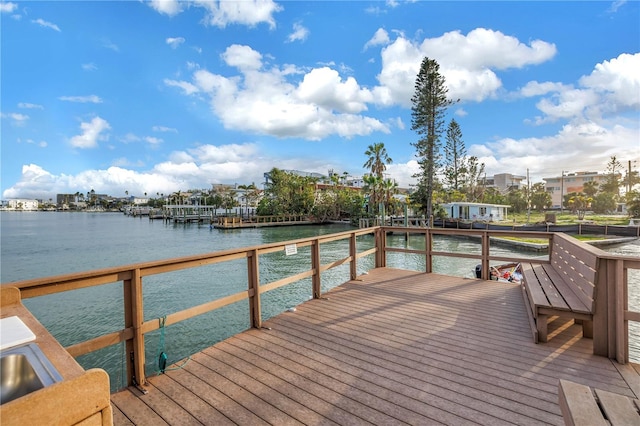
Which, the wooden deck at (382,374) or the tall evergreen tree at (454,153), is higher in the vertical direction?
the tall evergreen tree at (454,153)

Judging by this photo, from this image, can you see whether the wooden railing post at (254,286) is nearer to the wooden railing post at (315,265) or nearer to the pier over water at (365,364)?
the pier over water at (365,364)

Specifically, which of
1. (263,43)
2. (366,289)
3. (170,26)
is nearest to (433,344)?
(366,289)

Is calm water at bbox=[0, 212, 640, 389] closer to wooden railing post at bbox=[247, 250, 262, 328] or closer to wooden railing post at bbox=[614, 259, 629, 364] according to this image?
wooden railing post at bbox=[247, 250, 262, 328]

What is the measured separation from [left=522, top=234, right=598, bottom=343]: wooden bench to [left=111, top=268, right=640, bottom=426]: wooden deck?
0.27 m

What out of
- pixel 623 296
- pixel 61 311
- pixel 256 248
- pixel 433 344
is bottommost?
pixel 61 311

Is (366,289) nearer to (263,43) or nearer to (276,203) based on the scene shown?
(263,43)

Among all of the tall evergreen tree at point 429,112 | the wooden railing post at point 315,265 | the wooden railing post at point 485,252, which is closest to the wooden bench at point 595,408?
the wooden railing post at point 315,265

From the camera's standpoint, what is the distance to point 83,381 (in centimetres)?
87

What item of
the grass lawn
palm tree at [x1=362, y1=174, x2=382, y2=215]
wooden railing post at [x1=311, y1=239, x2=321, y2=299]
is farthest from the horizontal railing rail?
the grass lawn

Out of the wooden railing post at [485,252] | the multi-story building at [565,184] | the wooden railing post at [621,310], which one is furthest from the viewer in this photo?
the multi-story building at [565,184]

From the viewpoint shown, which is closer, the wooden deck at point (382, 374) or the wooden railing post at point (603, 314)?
the wooden deck at point (382, 374)

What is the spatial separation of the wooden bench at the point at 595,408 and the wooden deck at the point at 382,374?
743 mm

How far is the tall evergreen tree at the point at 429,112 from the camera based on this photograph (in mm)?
26594

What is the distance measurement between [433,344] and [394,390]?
99 centimetres
